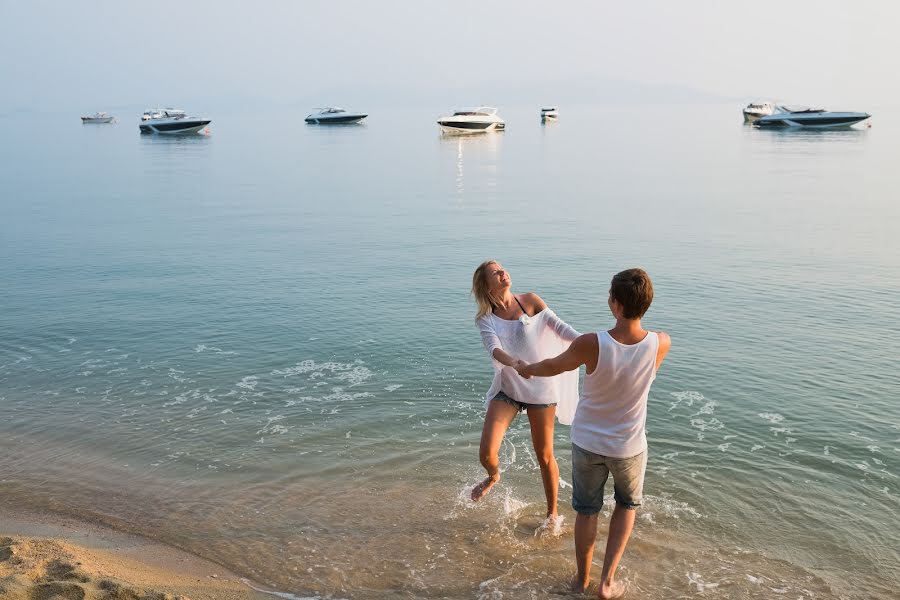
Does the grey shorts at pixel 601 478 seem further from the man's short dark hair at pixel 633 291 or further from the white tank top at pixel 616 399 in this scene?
the man's short dark hair at pixel 633 291

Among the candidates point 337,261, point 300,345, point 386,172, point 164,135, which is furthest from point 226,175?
point 164,135

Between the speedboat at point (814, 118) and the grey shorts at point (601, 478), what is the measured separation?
94.9 m

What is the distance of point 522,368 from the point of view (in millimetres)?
5684

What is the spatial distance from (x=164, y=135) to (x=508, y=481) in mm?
101713

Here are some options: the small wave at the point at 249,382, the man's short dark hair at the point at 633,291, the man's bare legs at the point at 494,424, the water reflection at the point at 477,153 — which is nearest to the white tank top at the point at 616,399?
the man's short dark hair at the point at 633,291

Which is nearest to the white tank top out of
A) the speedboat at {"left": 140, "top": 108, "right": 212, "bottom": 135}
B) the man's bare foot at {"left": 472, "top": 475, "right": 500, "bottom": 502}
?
the man's bare foot at {"left": 472, "top": 475, "right": 500, "bottom": 502}

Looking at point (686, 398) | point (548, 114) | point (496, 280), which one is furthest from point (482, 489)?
point (548, 114)

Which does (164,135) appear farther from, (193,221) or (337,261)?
(337,261)

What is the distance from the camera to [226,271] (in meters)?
19.1

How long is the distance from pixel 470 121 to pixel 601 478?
86.2 meters

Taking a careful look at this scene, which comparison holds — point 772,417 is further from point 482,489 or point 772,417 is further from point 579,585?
point 579,585

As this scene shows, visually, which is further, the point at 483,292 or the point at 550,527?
the point at 550,527

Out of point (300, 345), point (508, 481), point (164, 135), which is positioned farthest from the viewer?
→ point (164, 135)

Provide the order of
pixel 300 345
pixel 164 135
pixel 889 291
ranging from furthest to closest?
pixel 164 135 < pixel 889 291 < pixel 300 345
